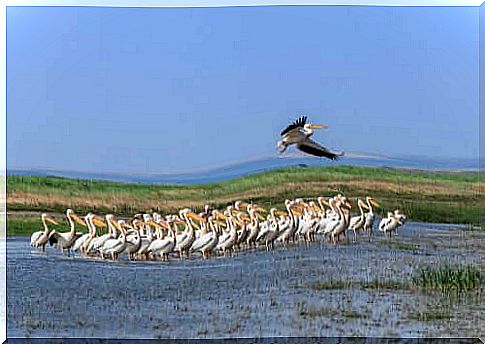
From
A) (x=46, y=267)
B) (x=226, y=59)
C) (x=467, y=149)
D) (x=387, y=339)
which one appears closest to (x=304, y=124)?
(x=226, y=59)

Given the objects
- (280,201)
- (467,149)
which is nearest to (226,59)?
(280,201)

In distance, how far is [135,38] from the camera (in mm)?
6355

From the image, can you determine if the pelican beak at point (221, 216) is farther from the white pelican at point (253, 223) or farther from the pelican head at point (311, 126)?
the pelican head at point (311, 126)

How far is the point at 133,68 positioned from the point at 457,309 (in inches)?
99.2

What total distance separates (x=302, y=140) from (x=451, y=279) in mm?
1267

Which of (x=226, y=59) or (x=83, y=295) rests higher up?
(x=226, y=59)

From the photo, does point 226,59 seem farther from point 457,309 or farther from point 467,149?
point 457,309

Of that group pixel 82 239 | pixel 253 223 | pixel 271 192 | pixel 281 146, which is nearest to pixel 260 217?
pixel 253 223

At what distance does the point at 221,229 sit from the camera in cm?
629

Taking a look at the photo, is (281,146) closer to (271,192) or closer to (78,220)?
(271,192)

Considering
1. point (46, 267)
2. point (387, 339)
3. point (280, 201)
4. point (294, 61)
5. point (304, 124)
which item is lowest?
point (387, 339)

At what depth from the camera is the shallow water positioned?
6215mm

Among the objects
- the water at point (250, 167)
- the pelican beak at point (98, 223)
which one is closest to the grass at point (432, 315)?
the water at point (250, 167)

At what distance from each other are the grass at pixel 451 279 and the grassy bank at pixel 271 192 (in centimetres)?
31
